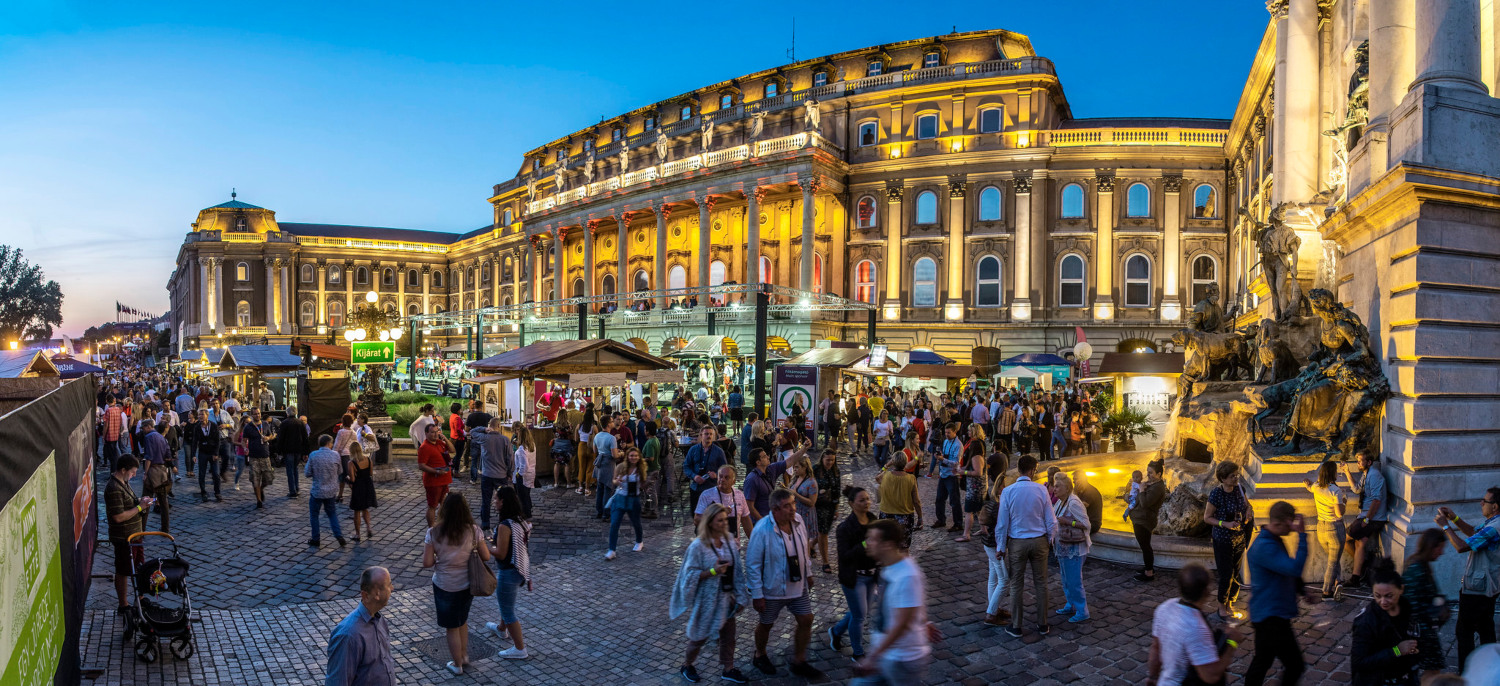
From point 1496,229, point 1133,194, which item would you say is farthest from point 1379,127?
point 1133,194

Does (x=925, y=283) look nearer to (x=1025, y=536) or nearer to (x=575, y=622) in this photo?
(x=1025, y=536)

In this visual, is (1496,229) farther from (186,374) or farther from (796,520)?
(186,374)

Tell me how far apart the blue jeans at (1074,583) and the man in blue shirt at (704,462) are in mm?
4490

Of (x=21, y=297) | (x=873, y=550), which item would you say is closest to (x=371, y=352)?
(x=873, y=550)

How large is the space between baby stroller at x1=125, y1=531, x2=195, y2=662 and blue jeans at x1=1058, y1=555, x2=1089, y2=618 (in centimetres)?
773

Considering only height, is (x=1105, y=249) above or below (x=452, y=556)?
above

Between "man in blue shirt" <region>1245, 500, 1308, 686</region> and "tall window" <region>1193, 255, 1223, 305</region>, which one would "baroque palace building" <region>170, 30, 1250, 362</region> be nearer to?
"tall window" <region>1193, 255, 1223, 305</region>

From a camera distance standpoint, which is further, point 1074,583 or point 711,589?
point 1074,583

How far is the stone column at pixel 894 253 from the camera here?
3878cm

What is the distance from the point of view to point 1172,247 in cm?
3522

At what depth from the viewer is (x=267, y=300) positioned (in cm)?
7281

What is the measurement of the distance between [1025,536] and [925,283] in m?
33.0

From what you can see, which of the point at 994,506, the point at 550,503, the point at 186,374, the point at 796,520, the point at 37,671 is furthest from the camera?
the point at 186,374

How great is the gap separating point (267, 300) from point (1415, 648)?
278 feet
